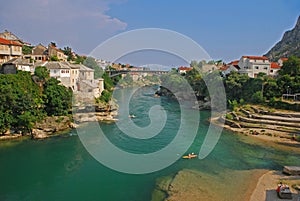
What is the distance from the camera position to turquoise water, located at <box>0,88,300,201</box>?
1120 cm

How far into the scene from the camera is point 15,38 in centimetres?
3594

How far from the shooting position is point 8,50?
25984 mm

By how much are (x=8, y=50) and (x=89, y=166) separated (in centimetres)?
1931

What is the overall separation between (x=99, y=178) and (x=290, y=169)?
994 centimetres

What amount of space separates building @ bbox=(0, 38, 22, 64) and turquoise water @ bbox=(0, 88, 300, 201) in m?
12.5

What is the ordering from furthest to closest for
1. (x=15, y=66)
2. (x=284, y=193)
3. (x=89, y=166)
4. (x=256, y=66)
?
(x=256, y=66)
(x=15, y=66)
(x=89, y=166)
(x=284, y=193)

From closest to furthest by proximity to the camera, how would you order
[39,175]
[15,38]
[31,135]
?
[39,175], [31,135], [15,38]

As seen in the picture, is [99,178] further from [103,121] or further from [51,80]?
[51,80]

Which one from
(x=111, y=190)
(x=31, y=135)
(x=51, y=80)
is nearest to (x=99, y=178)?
(x=111, y=190)

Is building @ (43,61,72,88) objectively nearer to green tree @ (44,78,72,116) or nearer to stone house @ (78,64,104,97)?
stone house @ (78,64,104,97)

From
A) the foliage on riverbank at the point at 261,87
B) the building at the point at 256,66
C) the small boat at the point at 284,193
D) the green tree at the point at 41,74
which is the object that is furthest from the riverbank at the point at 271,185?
the building at the point at 256,66

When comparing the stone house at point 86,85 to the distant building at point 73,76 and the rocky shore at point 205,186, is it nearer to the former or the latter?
the distant building at point 73,76

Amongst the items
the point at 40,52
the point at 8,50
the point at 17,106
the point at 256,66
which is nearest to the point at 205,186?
the point at 17,106

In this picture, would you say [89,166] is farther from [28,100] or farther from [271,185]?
[271,185]
